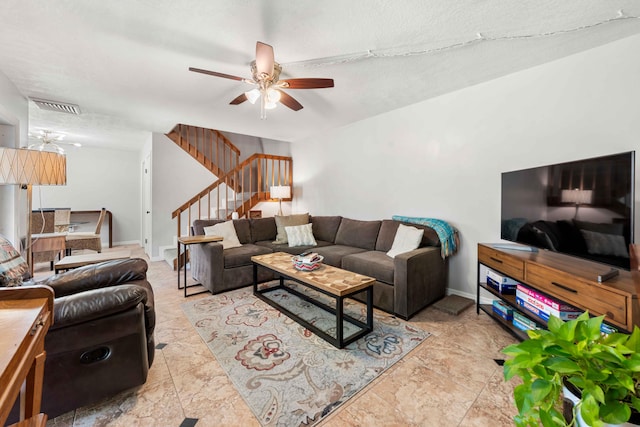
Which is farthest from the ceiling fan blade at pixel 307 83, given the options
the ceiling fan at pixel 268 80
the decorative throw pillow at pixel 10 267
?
the decorative throw pillow at pixel 10 267

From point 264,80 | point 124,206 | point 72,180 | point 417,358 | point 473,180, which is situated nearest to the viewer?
point 417,358

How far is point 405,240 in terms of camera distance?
2975 millimetres

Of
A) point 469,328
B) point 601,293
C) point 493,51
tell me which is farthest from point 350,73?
point 469,328

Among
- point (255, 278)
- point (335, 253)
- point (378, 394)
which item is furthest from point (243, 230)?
point (378, 394)

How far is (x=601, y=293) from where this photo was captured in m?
1.39

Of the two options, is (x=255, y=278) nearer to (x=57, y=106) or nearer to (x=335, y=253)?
(x=335, y=253)

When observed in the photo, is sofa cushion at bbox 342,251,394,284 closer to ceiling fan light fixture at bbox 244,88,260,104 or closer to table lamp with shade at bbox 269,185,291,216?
ceiling fan light fixture at bbox 244,88,260,104

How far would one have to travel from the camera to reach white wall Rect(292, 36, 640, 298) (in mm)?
2064

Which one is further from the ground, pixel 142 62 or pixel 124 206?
pixel 142 62

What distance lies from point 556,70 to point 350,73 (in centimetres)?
186

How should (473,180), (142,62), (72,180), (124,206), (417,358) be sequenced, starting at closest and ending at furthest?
(417,358)
(142,62)
(473,180)
(72,180)
(124,206)

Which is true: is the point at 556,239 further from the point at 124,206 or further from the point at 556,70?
the point at 124,206

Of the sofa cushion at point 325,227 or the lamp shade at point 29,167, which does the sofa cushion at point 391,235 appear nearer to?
the sofa cushion at point 325,227

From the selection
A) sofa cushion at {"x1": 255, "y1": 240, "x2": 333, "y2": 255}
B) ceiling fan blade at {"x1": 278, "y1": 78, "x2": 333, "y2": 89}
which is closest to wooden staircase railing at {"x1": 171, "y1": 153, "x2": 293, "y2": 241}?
sofa cushion at {"x1": 255, "y1": 240, "x2": 333, "y2": 255}
